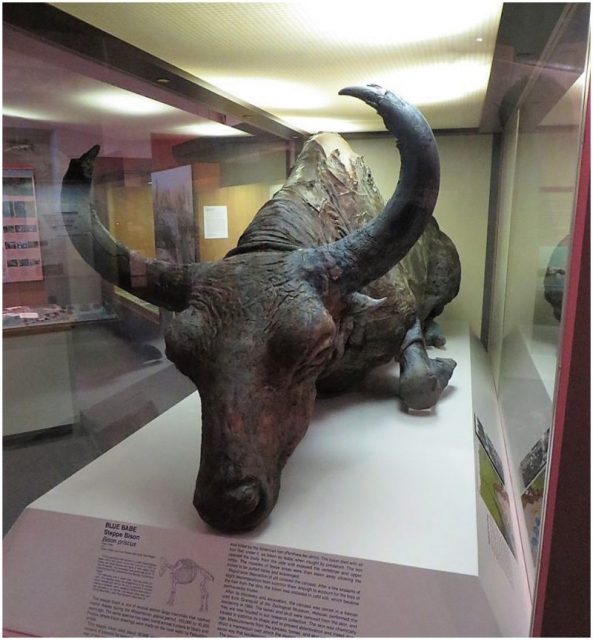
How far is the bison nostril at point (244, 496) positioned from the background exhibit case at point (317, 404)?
0.13m

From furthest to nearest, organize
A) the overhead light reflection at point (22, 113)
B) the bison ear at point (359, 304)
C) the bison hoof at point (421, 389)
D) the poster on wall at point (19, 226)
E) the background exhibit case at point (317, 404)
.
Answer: the bison hoof at point (421, 389) → the bison ear at point (359, 304) → the poster on wall at point (19, 226) → the overhead light reflection at point (22, 113) → the background exhibit case at point (317, 404)

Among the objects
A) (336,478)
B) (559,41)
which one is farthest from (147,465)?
(559,41)

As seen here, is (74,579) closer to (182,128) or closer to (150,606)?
(150,606)

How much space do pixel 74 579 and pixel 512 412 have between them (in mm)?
1755

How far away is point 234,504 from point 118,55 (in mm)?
1582

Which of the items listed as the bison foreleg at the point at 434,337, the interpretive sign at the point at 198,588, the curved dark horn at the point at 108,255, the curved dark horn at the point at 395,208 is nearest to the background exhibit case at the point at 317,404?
the interpretive sign at the point at 198,588

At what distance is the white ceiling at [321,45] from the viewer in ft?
5.40

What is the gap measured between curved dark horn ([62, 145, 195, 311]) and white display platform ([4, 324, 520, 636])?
0.63 meters

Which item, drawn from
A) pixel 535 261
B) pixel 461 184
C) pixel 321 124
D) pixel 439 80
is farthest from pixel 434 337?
pixel 439 80

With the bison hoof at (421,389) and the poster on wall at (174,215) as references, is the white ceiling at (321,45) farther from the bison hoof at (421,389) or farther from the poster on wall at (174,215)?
the bison hoof at (421,389)

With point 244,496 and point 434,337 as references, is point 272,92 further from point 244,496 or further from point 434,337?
point 434,337

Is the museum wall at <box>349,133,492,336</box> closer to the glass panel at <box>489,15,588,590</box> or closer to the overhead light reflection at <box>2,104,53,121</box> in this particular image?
the glass panel at <box>489,15,588,590</box>

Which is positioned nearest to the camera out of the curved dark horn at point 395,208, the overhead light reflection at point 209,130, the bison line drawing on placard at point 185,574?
the bison line drawing on placard at point 185,574

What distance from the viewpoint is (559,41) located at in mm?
1375
